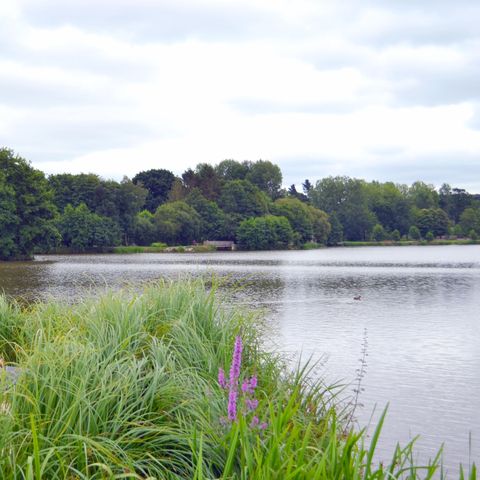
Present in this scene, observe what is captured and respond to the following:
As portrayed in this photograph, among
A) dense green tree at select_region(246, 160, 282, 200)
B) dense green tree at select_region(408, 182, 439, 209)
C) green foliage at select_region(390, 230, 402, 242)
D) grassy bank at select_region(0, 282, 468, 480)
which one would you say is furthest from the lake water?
dense green tree at select_region(408, 182, 439, 209)

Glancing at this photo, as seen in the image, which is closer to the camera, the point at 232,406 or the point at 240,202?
the point at 232,406

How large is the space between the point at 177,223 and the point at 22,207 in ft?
142

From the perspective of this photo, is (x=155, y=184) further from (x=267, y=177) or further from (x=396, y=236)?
(x=396, y=236)

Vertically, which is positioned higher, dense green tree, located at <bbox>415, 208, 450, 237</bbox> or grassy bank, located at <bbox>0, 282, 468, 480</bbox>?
dense green tree, located at <bbox>415, 208, 450, 237</bbox>

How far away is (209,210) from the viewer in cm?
11100

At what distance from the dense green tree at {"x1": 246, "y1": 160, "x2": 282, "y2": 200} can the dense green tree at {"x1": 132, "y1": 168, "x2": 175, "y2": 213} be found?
72.2 feet

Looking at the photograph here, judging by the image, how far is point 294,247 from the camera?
118 metres

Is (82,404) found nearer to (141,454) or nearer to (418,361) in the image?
(141,454)

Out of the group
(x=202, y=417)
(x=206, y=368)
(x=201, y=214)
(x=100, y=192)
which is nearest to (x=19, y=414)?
(x=202, y=417)

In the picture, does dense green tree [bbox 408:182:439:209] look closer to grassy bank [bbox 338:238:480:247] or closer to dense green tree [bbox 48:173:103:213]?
grassy bank [bbox 338:238:480:247]

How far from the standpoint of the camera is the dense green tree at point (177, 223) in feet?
330

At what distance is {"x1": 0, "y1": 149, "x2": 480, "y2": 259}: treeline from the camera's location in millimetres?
60031

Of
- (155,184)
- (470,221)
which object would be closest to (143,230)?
(155,184)

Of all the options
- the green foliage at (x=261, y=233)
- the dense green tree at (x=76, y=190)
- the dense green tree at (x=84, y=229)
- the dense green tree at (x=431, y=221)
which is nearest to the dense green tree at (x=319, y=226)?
the green foliage at (x=261, y=233)
